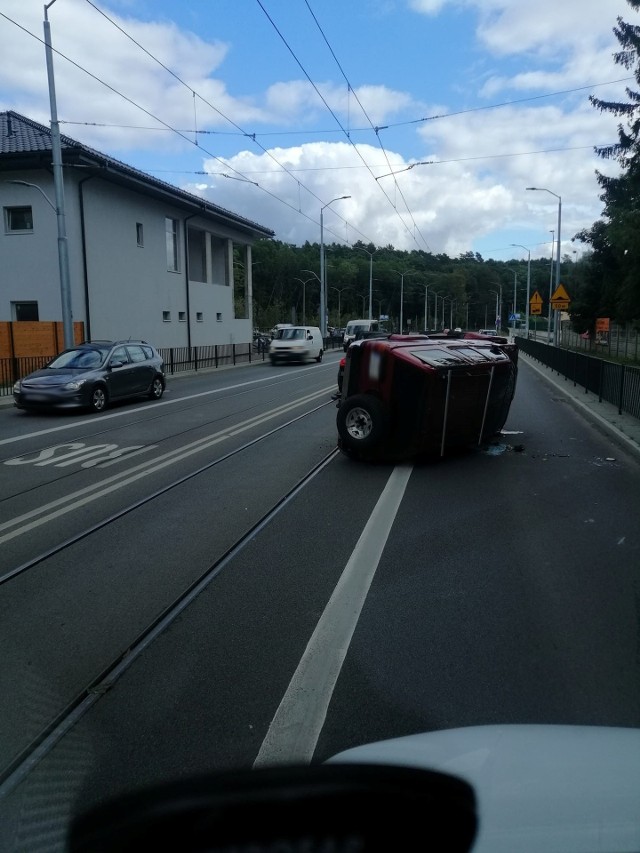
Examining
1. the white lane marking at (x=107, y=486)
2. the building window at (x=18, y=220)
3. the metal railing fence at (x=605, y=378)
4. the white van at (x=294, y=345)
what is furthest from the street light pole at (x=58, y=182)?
the white van at (x=294, y=345)

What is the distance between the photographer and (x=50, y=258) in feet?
90.5

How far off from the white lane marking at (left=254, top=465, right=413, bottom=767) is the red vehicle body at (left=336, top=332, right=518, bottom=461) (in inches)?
136

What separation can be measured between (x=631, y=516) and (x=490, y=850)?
6.70 metres

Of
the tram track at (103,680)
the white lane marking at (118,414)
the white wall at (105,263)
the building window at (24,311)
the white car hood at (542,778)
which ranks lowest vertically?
the white lane marking at (118,414)

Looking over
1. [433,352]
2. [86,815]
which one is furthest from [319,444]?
[86,815]

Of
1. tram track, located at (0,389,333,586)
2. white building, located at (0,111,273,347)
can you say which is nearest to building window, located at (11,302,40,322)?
white building, located at (0,111,273,347)

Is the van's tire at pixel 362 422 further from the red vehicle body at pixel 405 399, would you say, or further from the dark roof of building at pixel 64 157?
the dark roof of building at pixel 64 157

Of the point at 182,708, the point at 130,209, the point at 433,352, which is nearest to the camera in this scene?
the point at 182,708

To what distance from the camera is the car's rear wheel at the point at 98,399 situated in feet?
54.8

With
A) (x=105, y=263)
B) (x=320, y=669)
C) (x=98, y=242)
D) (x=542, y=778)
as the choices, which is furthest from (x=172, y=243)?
(x=542, y=778)

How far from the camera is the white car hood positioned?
5.35 ft

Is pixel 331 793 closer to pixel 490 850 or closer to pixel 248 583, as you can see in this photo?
pixel 490 850

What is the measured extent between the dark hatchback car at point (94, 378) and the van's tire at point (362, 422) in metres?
8.20

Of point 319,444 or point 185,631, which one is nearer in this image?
point 185,631
